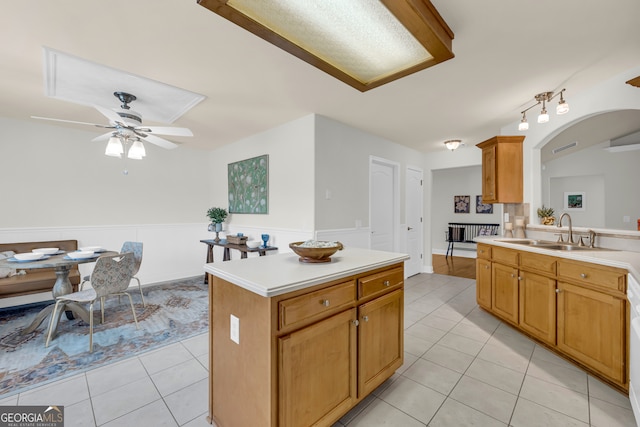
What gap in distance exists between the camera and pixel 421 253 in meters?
5.32

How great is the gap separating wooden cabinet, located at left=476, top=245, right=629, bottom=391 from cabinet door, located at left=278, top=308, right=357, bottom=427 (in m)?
1.84

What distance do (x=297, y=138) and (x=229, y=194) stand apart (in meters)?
2.00

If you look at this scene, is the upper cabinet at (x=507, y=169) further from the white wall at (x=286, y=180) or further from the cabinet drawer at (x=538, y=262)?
→ the white wall at (x=286, y=180)

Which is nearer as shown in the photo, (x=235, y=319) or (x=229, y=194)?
(x=235, y=319)

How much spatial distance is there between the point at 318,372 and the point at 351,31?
1856 mm

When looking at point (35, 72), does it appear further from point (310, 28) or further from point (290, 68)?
point (310, 28)

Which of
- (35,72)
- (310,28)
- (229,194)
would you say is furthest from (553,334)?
(35,72)

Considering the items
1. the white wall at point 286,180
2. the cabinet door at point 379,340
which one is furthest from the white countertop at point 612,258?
the white wall at point 286,180

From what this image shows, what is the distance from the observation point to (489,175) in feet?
11.7

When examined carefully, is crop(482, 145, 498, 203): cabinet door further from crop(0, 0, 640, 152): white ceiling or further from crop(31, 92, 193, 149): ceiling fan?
crop(31, 92, 193, 149): ceiling fan

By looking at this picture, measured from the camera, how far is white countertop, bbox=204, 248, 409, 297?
1.20 metres

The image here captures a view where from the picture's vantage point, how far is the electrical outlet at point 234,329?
4.42ft

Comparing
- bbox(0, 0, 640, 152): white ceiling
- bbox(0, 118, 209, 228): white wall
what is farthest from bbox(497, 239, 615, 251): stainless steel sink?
bbox(0, 118, 209, 228): white wall

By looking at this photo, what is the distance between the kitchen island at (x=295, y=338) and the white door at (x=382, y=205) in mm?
2491
